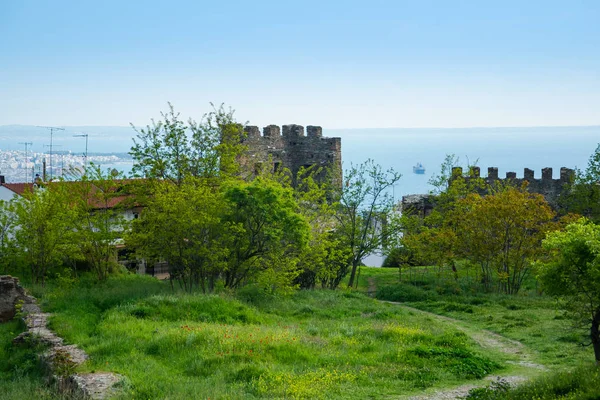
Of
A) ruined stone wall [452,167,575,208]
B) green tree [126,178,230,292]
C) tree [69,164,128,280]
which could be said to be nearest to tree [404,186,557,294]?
ruined stone wall [452,167,575,208]

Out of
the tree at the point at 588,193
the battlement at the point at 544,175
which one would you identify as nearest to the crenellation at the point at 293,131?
the battlement at the point at 544,175

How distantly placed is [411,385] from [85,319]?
436 inches

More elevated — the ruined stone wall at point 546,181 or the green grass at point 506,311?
the ruined stone wall at point 546,181

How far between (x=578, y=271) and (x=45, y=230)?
21.3 m

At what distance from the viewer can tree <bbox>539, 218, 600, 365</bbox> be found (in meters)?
14.4

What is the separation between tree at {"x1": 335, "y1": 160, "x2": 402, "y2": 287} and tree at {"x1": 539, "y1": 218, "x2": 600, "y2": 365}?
23165 millimetres

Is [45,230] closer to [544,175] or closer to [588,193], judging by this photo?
[588,193]

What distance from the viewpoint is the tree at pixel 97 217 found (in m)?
28.6

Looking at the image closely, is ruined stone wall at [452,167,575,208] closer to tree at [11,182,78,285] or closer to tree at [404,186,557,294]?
tree at [404,186,557,294]

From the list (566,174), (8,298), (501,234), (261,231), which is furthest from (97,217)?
(566,174)

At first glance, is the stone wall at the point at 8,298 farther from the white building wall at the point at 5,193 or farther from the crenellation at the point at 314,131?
the crenellation at the point at 314,131

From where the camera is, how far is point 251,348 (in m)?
16.5

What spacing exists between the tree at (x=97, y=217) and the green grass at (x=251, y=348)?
409 centimetres

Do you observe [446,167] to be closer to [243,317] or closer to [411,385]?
[243,317]
